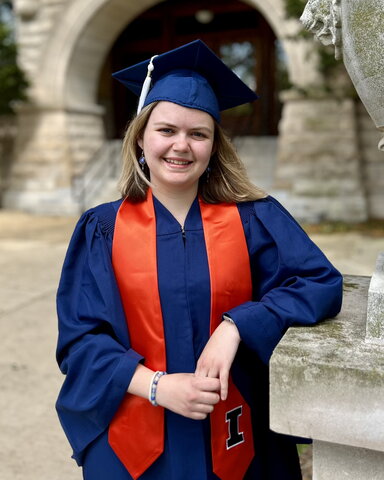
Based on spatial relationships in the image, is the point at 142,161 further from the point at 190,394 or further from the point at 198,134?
the point at 190,394

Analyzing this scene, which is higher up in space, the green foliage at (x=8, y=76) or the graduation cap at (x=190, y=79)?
the green foliage at (x=8, y=76)

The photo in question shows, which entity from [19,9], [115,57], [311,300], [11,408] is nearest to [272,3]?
[19,9]

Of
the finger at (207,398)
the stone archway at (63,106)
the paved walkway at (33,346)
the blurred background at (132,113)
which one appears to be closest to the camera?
the finger at (207,398)

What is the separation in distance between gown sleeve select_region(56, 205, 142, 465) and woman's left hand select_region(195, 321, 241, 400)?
6.6 inches

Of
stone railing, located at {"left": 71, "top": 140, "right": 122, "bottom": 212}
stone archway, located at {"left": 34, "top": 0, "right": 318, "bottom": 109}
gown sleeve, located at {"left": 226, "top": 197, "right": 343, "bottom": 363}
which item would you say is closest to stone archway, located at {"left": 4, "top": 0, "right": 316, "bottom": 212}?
stone archway, located at {"left": 34, "top": 0, "right": 318, "bottom": 109}

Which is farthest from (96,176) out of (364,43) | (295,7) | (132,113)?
(364,43)

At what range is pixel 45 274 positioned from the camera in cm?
602

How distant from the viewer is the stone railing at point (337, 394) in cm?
104

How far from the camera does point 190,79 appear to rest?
1425mm

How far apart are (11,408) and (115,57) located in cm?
1335

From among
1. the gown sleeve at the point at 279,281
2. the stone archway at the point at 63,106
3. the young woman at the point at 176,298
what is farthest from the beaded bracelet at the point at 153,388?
the stone archway at the point at 63,106

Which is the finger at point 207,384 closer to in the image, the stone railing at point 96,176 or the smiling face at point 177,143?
the smiling face at point 177,143

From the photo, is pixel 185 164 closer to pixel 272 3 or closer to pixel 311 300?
pixel 311 300

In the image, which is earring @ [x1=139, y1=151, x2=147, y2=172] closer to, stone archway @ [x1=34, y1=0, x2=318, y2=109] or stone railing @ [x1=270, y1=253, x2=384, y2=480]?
stone railing @ [x1=270, y1=253, x2=384, y2=480]
